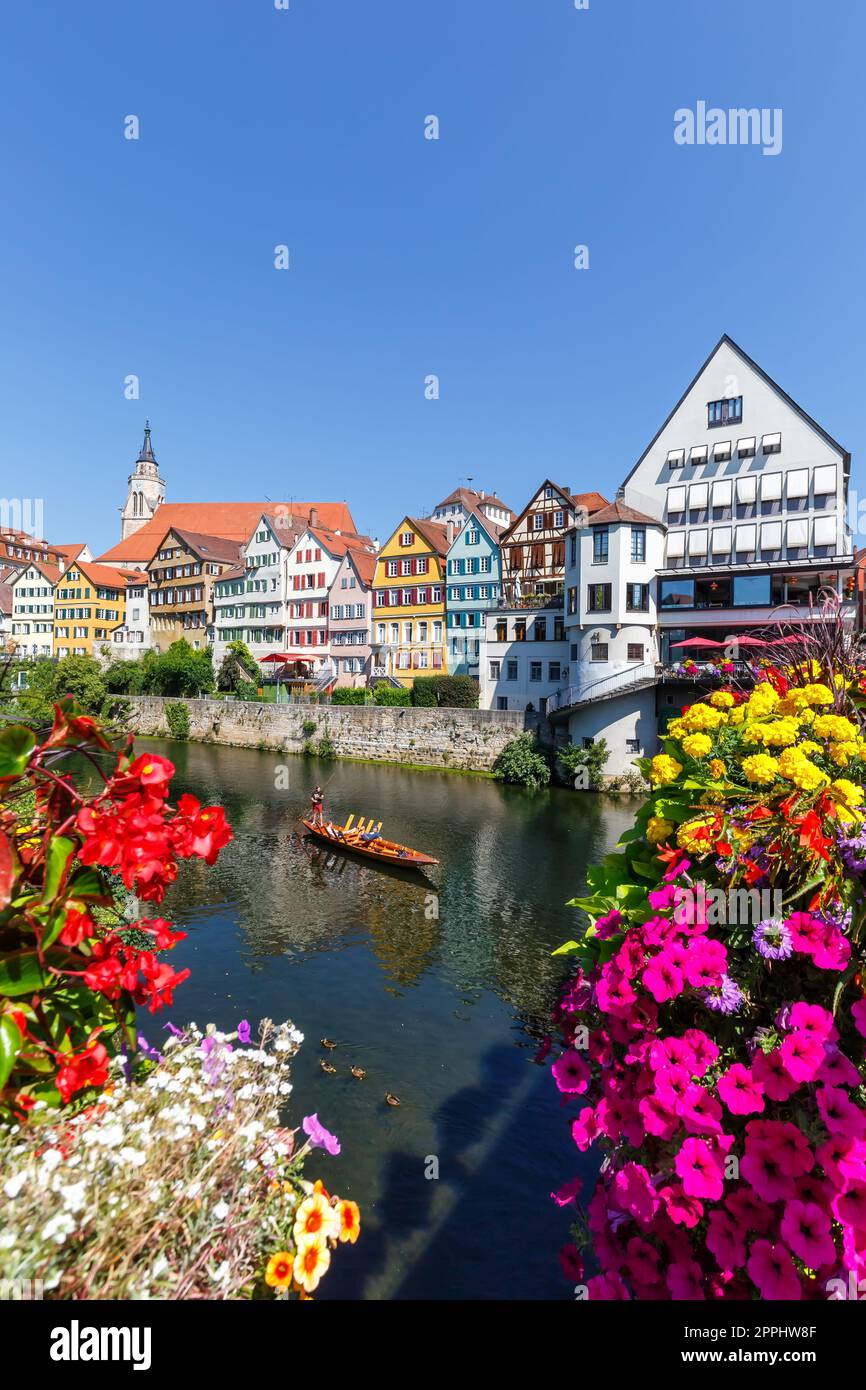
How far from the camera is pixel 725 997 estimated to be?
2.69m

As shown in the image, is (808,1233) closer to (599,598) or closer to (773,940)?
(773,940)

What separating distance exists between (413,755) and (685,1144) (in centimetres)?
4049

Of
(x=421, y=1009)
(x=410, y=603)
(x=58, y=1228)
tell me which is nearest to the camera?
(x=58, y=1228)

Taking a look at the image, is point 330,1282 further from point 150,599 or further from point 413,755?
point 150,599

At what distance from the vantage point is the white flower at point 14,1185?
1918 millimetres

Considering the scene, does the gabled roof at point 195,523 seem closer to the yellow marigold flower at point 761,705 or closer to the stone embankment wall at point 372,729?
the stone embankment wall at point 372,729

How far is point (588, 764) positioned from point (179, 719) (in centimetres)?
3437

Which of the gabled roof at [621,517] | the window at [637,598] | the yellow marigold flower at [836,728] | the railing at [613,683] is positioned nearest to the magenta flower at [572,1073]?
the yellow marigold flower at [836,728]

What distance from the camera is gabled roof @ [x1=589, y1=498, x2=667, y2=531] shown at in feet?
120

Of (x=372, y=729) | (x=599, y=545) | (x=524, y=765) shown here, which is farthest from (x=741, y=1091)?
(x=372, y=729)

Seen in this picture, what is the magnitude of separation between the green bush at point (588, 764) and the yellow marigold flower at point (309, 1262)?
33.8 meters

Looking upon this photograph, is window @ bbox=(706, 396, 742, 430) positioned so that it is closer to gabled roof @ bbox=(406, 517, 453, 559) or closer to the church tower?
gabled roof @ bbox=(406, 517, 453, 559)
